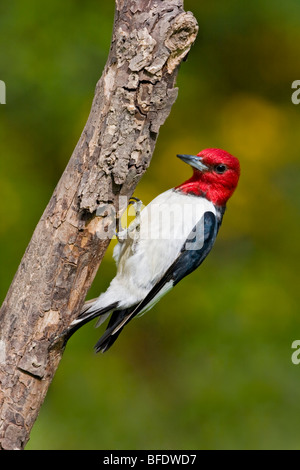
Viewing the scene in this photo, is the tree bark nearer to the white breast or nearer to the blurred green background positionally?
the white breast

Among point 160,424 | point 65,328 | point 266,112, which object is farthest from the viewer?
point 266,112

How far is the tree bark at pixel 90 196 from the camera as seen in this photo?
254 cm

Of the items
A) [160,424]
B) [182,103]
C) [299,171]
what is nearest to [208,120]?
[182,103]

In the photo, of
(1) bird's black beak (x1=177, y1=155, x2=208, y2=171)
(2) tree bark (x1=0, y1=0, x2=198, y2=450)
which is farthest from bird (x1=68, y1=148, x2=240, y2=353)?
(2) tree bark (x1=0, y1=0, x2=198, y2=450)

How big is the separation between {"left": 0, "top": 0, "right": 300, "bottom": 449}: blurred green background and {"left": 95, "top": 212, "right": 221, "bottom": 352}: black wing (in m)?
1.33

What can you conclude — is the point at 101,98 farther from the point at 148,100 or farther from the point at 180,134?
the point at 180,134

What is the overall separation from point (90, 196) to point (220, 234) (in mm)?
2373

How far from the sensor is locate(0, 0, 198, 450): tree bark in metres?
2.54

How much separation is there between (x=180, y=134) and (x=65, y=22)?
1.15m

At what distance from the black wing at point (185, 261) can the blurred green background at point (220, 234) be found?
52.2 inches

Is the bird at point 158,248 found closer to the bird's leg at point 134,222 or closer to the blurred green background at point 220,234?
the bird's leg at point 134,222

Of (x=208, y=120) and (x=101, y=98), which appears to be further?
(x=208, y=120)

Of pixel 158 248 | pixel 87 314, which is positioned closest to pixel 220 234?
pixel 158 248

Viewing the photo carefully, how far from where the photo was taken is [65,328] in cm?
277
